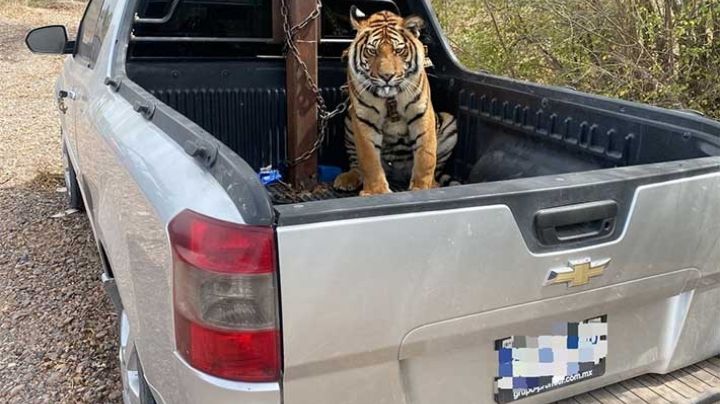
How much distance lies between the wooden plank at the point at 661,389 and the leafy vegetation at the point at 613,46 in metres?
4.51

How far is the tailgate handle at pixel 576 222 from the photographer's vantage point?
5.44 ft

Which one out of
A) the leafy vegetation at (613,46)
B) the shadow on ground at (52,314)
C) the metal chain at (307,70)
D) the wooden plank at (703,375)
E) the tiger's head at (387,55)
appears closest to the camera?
the wooden plank at (703,375)

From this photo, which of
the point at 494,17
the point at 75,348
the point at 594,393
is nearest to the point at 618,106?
the point at 594,393

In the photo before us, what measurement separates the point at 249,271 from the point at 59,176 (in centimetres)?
601

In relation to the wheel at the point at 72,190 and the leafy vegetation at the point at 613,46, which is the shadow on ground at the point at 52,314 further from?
the leafy vegetation at the point at 613,46

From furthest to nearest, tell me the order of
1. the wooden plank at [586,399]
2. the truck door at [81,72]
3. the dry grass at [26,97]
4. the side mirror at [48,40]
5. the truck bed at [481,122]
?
the dry grass at [26,97] < the side mirror at [48,40] < the truck door at [81,72] < the truck bed at [481,122] < the wooden plank at [586,399]

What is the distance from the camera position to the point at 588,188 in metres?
1.72

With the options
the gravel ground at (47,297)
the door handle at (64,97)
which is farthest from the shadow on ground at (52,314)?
the door handle at (64,97)

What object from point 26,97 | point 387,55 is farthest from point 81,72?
point 26,97

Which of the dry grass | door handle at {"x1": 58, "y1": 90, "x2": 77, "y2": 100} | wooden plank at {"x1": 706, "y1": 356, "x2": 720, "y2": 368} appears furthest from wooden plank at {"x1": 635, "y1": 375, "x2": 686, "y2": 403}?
the dry grass

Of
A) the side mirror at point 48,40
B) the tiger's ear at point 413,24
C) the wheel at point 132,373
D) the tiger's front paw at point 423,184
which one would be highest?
the tiger's ear at point 413,24

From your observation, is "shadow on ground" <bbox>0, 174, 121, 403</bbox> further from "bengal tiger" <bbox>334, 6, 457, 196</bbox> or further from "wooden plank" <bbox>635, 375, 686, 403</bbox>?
"wooden plank" <bbox>635, 375, 686, 403</bbox>

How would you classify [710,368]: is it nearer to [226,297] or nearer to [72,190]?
[226,297]

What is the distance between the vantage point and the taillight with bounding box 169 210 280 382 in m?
1.40
